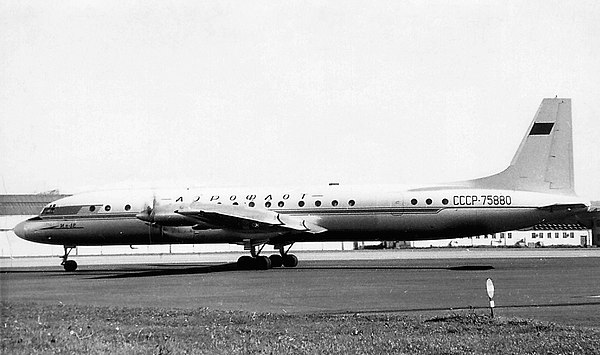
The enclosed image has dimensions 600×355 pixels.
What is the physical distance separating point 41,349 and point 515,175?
27227mm

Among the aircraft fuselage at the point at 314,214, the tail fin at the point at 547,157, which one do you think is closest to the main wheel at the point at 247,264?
the aircraft fuselage at the point at 314,214

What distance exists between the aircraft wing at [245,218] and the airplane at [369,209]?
5 cm

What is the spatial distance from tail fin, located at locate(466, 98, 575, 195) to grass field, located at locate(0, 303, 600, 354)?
20.2 meters

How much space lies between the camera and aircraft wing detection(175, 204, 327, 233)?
33469mm

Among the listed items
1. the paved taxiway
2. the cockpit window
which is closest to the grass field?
the paved taxiway

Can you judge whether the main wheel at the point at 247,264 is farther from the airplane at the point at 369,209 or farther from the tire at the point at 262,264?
the tire at the point at 262,264

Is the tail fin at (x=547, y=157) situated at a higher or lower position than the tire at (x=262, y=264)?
higher

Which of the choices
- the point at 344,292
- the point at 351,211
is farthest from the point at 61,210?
the point at 344,292

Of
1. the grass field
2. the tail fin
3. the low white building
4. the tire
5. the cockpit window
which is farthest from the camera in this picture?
the low white building

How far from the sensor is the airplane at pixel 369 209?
33719 millimetres

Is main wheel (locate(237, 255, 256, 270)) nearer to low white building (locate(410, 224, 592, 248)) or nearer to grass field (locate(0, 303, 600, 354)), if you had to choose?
grass field (locate(0, 303, 600, 354))

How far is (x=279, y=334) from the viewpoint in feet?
42.7

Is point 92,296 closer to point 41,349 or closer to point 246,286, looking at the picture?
point 246,286

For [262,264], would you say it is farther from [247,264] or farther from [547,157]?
[547,157]
